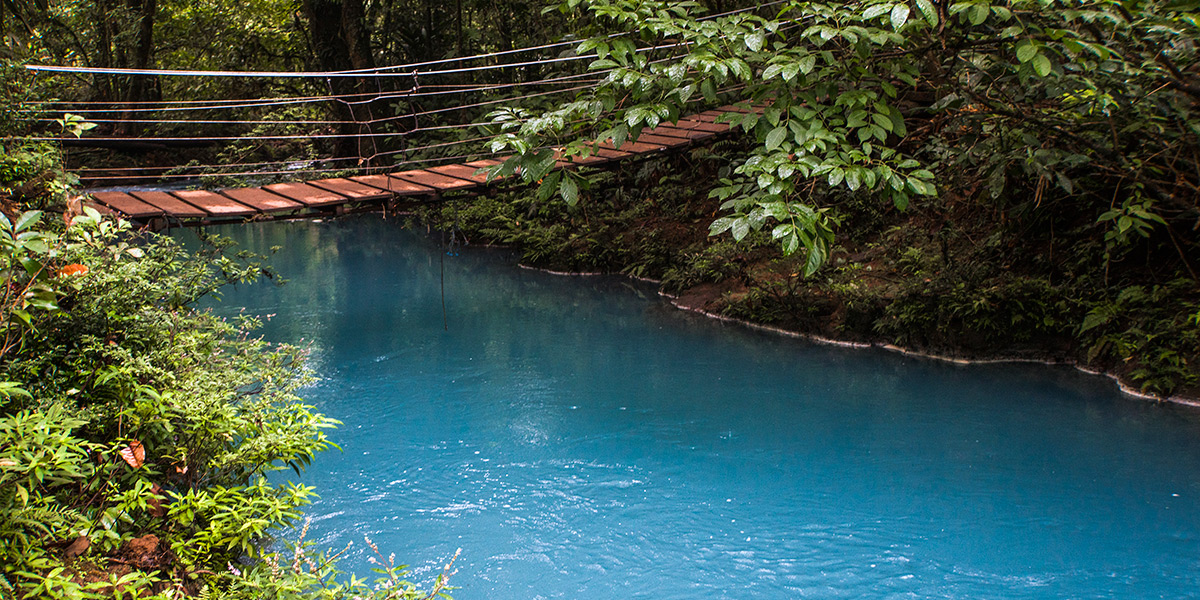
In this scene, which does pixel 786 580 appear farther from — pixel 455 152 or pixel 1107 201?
pixel 455 152

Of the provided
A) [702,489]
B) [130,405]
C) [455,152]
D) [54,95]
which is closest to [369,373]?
[702,489]

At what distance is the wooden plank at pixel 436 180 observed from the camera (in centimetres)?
461

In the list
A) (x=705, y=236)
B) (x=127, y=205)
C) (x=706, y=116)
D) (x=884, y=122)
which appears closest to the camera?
(x=884, y=122)

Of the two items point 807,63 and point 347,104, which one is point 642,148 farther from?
point 807,63

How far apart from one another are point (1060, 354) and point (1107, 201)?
0.86 meters

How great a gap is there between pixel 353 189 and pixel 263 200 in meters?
0.48

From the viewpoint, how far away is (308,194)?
4.55 meters

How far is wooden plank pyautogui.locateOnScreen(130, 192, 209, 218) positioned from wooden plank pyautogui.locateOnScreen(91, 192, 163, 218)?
0.04m

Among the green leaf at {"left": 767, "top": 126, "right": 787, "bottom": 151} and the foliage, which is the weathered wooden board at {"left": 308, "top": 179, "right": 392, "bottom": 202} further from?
the green leaf at {"left": 767, "top": 126, "right": 787, "bottom": 151}

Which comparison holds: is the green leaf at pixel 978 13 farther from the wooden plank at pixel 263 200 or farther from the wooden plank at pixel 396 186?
the wooden plank at pixel 263 200

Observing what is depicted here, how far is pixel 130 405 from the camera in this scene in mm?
2080

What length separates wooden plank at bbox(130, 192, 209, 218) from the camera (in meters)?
4.07

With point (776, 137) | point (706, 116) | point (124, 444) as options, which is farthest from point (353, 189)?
point (776, 137)

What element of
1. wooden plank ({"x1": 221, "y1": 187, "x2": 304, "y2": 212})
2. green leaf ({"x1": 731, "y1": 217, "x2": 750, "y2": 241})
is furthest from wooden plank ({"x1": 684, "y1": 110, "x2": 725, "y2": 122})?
green leaf ({"x1": 731, "y1": 217, "x2": 750, "y2": 241})
